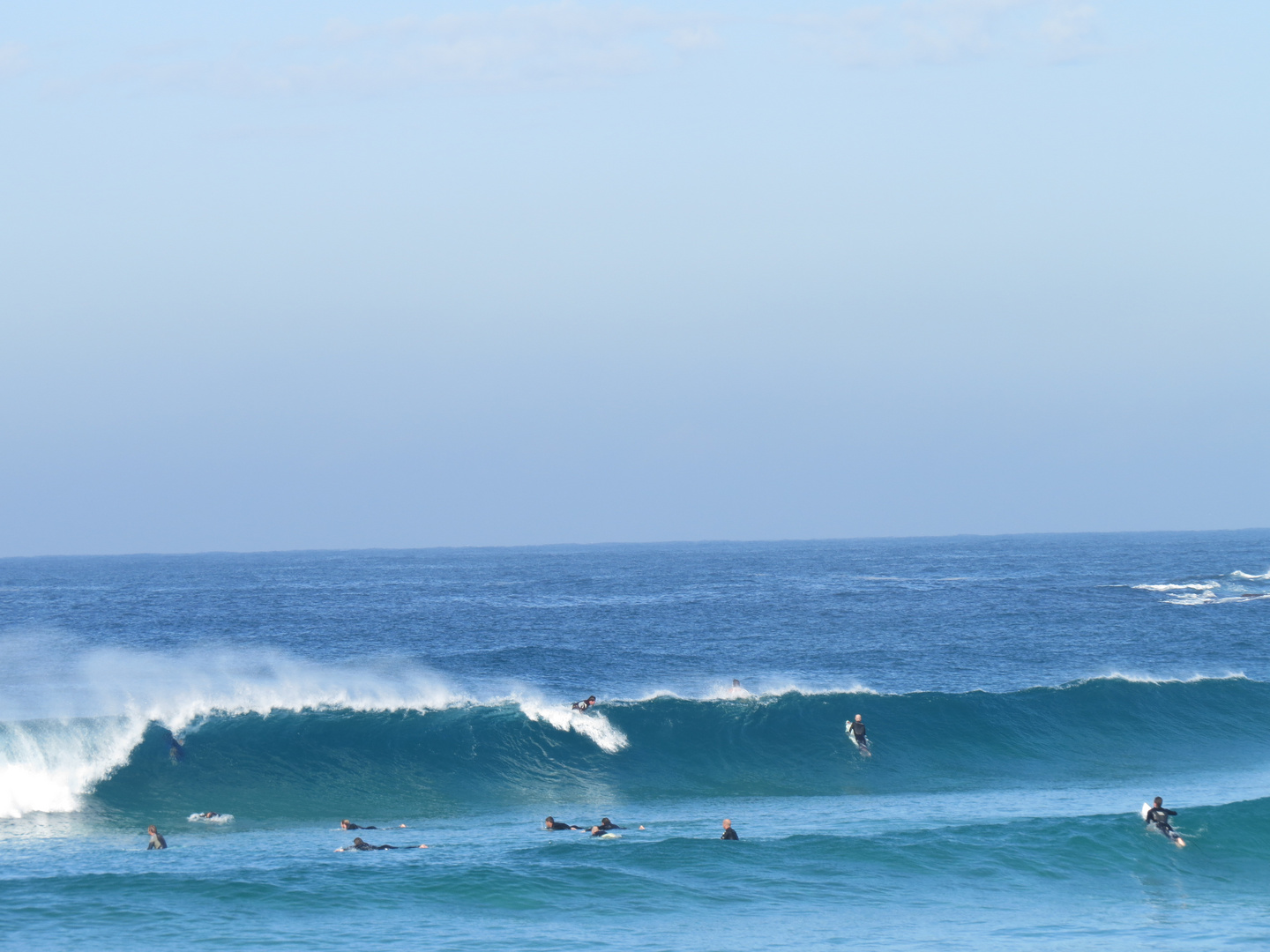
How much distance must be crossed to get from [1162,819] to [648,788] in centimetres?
1116

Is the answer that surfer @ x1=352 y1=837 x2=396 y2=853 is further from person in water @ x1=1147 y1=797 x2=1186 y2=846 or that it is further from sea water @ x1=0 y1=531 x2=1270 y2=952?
person in water @ x1=1147 y1=797 x2=1186 y2=846

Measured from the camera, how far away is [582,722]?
3042 centimetres

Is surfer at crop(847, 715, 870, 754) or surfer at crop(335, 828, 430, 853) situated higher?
surfer at crop(847, 715, 870, 754)

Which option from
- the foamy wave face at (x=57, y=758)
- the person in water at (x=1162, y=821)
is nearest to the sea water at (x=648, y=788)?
the foamy wave face at (x=57, y=758)

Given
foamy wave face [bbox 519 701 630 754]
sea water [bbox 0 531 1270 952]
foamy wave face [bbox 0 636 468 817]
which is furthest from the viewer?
foamy wave face [bbox 519 701 630 754]

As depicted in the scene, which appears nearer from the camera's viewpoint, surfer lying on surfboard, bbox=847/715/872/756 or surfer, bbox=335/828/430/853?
surfer, bbox=335/828/430/853

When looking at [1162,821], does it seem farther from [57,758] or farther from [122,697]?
[122,697]

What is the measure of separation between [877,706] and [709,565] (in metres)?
110

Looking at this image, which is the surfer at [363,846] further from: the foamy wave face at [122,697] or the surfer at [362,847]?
the foamy wave face at [122,697]

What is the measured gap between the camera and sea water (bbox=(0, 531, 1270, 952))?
17031 mm

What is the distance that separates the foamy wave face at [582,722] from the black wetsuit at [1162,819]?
12872 millimetres

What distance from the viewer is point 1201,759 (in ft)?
97.5

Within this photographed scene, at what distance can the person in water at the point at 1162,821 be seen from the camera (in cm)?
2053

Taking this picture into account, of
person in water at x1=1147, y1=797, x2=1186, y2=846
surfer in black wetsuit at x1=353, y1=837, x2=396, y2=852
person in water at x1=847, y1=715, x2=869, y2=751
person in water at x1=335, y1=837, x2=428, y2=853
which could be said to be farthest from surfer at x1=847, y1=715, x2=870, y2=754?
surfer in black wetsuit at x1=353, y1=837, x2=396, y2=852
